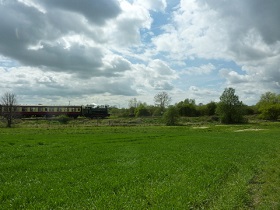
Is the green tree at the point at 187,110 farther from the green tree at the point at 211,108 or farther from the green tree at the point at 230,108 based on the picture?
the green tree at the point at 230,108

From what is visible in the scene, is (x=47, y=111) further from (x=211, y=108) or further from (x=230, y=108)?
(x=211, y=108)

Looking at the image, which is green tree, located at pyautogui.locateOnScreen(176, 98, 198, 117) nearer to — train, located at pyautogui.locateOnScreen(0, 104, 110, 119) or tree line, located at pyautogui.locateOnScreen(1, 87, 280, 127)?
tree line, located at pyautogui.locateOnScreen(1, 87, 280, 127)


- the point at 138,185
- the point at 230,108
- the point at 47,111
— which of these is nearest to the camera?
the point at 138,185

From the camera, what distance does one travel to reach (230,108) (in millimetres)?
104188

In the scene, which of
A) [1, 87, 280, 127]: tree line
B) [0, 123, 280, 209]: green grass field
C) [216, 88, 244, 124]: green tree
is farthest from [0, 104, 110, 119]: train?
[0, 123, 280, 209]: green grass field

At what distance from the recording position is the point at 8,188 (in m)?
10.8

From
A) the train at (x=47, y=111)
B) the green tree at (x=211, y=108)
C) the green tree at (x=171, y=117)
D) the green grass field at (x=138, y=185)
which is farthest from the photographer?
the green tree at (x=211, y=108)

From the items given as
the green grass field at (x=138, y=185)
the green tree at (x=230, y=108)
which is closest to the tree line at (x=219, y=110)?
the green tree at (x=230, y=108)

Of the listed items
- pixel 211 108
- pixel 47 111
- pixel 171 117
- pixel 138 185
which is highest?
pixel 211 108

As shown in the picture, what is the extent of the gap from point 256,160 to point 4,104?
8042cm

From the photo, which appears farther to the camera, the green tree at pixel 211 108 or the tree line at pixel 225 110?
the green tree at pixel 211 108

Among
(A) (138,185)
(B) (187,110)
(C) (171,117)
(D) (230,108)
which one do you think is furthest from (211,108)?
(A) (138,185)

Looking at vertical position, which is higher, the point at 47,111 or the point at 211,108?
the point at 211,108

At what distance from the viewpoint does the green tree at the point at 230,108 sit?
10325 cm
